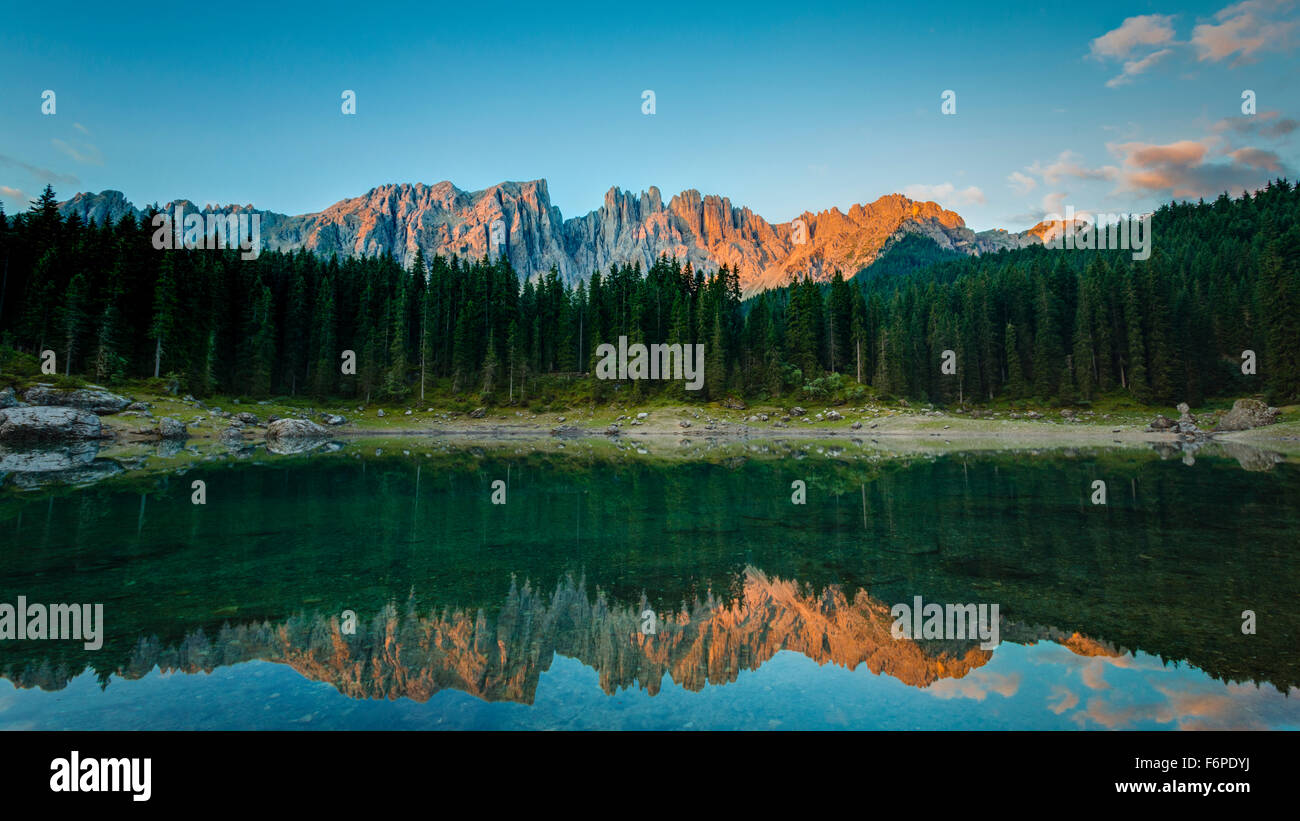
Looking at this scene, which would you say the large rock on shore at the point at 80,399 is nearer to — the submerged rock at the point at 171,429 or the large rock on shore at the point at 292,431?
the submerged rock at the point at 171,429

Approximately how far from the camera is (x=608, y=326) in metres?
103

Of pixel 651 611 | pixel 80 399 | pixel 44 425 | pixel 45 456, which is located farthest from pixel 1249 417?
pixel 80 399

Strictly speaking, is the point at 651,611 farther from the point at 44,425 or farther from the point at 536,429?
the point at 536,429

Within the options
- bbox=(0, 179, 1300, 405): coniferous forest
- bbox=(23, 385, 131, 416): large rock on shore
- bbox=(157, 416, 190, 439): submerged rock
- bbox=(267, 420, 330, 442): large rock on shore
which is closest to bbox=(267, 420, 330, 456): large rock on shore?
bbox=(267, 420, 330, 442): large rock on shore

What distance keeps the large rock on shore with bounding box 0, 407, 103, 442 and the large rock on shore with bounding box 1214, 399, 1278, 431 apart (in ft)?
366

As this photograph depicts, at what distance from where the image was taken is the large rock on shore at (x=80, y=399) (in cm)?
5003

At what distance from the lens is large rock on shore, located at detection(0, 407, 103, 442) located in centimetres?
4488

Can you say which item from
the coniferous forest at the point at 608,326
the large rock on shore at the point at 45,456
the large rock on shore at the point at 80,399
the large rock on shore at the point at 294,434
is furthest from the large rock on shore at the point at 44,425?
the coniferous forest at the point at 608,326

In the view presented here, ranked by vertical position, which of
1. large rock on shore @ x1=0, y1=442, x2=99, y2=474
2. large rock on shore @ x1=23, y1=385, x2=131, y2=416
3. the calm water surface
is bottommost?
the calm water surface

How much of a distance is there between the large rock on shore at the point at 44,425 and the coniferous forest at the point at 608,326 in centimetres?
1835

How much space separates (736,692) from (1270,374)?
103538 mm

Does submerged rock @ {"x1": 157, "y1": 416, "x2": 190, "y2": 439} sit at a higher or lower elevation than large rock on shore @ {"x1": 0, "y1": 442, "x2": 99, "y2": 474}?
higher

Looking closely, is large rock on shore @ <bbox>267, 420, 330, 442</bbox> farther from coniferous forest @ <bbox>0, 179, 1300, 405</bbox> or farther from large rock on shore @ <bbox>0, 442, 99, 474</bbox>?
coniferous forest @ <bbox>0, 179, 1300, 405</bbox>
